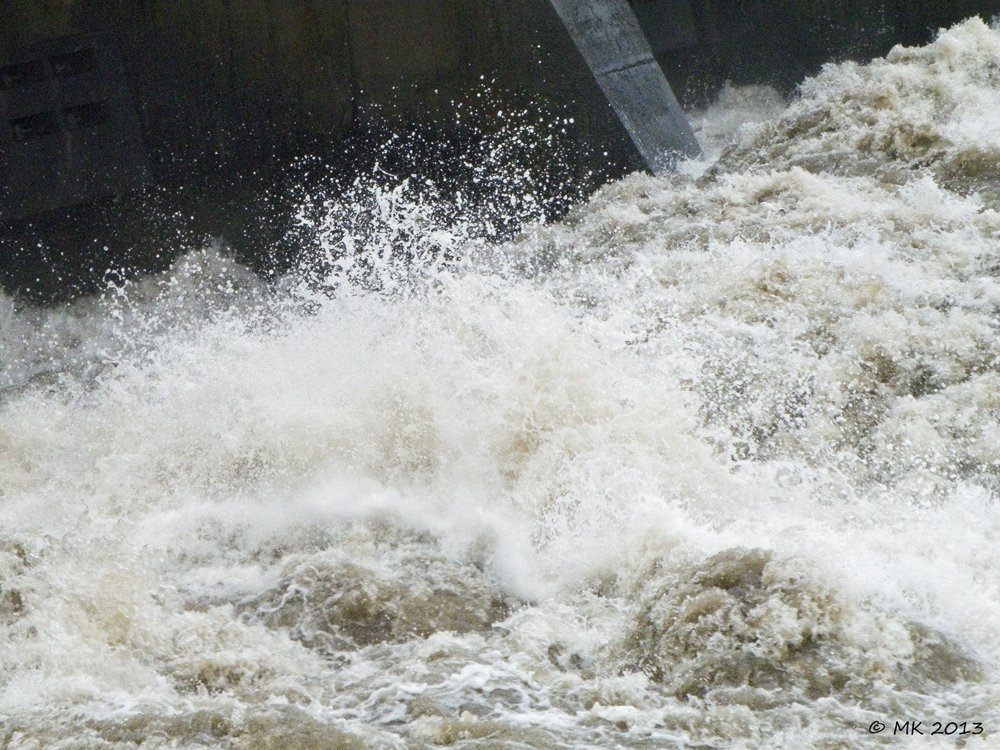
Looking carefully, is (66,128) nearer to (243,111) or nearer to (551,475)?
(243,111)

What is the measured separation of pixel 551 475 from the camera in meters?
3.63

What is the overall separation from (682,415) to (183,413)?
6.59 feet

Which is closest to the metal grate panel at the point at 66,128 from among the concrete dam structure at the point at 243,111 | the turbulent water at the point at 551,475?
the concrete dam structure at the point at 243,111

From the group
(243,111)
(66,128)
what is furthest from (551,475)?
(66,128)

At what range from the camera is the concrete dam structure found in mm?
5602

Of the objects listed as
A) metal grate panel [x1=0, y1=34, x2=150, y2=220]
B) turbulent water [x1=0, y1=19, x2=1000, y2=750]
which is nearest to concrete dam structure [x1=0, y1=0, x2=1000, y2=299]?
metal grate panel [x1=0, y1=34, x2=150, y2=220]

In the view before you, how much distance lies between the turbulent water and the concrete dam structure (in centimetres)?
26

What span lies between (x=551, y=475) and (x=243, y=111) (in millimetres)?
3258

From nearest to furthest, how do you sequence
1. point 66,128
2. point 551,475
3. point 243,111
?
point 551,475
point 66,128
point 243,111

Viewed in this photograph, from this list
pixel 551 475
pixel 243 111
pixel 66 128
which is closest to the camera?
pixel 551 475

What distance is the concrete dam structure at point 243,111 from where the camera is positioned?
5602 mm

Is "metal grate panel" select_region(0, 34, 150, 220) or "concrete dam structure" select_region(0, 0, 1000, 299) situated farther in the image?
"concrete dam structure" select_region(0, 0, 1000, 299)

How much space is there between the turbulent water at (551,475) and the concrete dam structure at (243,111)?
0.84 ft

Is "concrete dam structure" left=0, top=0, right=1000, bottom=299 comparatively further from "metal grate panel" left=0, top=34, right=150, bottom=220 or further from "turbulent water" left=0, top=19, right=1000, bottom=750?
"turbulent water" left=0, top=19, right=1000, bottom=750
